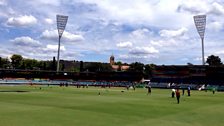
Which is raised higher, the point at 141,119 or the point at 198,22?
the point at 198,22

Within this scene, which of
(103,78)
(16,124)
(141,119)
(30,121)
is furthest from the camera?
(103,78)

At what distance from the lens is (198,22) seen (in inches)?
4628

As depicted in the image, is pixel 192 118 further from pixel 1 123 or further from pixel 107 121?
pixel 1 123

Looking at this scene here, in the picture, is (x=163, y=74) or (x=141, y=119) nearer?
(x=141, y=119)

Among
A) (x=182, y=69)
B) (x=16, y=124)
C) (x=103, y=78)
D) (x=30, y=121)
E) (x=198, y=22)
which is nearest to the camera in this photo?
(x=16, y=124)

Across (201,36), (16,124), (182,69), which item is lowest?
(16,124)

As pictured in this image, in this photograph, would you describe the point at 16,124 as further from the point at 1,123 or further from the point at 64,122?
the point at 64,122

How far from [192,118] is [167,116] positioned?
2.21 meters

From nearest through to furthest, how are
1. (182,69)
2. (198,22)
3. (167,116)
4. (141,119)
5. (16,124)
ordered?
(16,124)
(141,119)
(167,116)
(198,22)
(182,69)

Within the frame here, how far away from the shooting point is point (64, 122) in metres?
24.0

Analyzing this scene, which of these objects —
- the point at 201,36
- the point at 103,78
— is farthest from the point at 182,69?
the point at 103,78

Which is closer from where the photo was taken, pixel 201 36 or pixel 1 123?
pixel 1 123

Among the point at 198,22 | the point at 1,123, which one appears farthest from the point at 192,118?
the point at 198,22

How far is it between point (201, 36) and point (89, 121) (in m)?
100
